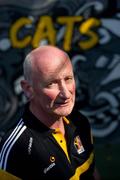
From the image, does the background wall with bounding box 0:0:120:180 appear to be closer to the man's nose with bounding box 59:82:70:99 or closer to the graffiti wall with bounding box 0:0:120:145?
the graffiti wall with bounding box 0:0:120:145

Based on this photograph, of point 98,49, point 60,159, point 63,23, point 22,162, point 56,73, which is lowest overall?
point 98,49

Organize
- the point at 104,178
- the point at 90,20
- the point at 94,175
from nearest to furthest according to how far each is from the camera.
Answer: the point at 94,175, the point at 104,178, the point at 90,20

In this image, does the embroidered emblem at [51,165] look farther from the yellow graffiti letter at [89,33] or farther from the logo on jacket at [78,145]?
the yellow graffiti letter at [89,33]

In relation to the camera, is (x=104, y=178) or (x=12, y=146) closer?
(x=12, y=146)

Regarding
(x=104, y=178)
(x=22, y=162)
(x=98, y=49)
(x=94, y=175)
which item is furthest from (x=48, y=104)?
(x=98, y=49)

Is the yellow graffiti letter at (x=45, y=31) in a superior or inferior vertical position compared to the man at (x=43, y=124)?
inferior

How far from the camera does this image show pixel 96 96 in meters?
5.83

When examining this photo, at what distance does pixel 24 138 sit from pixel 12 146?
8cm

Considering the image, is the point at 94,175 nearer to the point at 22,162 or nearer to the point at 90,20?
the point at 22,162

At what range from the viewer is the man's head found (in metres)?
2.39

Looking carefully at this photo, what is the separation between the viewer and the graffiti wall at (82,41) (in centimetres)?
574

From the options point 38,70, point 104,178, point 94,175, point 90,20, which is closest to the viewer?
point 38,70

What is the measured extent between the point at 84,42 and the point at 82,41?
3cm

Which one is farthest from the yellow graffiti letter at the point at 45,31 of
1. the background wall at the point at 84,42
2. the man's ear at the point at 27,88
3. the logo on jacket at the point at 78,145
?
the man's ear at the point at 27,88
